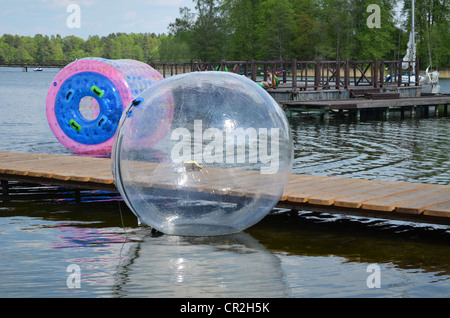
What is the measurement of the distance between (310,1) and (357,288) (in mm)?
110735

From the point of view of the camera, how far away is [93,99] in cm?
1667

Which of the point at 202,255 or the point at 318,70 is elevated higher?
the point at 318,70

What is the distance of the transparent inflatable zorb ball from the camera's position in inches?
328

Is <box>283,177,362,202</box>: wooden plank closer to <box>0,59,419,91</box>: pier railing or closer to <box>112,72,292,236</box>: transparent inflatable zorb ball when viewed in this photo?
<box>112,72,292,236</box>: transparent inflatable zorb ball

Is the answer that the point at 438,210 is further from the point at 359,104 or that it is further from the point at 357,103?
the point at 359,104

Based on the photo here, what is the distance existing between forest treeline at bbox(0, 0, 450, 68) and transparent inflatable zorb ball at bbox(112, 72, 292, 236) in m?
93.2

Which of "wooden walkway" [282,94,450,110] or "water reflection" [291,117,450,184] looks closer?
"water reflection" [291,117,450,184]

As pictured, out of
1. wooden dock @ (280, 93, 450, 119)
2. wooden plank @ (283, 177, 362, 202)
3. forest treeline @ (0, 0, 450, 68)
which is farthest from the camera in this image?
forest treeline @ (0, 0, 450, 68)

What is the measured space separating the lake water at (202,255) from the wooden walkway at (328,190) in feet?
1.41

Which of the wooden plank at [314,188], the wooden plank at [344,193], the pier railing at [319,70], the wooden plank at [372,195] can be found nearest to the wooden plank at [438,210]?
the wooden plank at [372,195]

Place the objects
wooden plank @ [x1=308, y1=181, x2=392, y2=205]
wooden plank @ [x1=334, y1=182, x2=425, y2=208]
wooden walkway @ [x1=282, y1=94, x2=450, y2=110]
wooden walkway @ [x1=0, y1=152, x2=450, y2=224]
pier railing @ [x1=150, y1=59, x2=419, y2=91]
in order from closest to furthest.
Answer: wooden walkway @ [x1=0, y1=152, x2=450, y2=224] < wooden plank @ [x1=334, y1=182, x2=425, y2=208] < wooden plank @ [x1=308, y1=181, x2=392, y2=205] < wooden walkway @ [x1=282, y1=94, x2=450, y2=110] < pier railing @ [x1=150, y1=59, x2=419, y2=91]

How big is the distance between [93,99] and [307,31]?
9226 centimetres

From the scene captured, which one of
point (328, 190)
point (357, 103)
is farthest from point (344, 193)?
point (357, 103)

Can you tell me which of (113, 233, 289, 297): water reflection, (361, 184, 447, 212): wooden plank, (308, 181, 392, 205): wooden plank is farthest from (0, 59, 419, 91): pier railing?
(113, 233, 289, 297): water reflection
